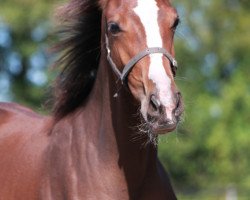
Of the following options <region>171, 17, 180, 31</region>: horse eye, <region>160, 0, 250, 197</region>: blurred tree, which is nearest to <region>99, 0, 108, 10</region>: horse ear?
<region>171, 17, 180, 31</region>: horse eye

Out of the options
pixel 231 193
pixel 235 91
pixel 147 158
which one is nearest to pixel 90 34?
pixel 147 158

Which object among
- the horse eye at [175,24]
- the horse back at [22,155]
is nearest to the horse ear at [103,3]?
the horse eye at [175,24]

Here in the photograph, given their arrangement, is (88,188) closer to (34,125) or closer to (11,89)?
(34,125)

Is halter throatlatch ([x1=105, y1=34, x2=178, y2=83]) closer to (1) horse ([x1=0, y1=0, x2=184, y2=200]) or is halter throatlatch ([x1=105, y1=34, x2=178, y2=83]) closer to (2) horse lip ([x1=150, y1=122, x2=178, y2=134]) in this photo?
(1) horse ([x1=0, y1=0, x2=184, y2=200])

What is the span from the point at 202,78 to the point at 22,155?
2352 centimetres

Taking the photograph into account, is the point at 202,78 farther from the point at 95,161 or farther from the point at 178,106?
the point at 178,106

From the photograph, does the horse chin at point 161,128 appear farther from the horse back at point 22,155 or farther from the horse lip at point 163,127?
the horse back at point 22,155

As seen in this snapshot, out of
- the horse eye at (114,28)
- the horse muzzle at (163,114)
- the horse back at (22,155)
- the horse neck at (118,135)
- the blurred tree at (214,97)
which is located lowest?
the blurred tree at (214,97)

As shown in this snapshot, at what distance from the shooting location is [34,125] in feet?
21.4

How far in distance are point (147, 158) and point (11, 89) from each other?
23543 millimetres

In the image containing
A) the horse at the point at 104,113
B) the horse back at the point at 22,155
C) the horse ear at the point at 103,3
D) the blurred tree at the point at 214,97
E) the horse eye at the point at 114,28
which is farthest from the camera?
the blurred tree at the point at 214,97

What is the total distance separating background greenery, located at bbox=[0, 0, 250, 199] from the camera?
26891 millimetres

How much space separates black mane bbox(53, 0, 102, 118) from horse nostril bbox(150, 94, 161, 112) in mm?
1229

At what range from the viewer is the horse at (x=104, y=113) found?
4.96m
